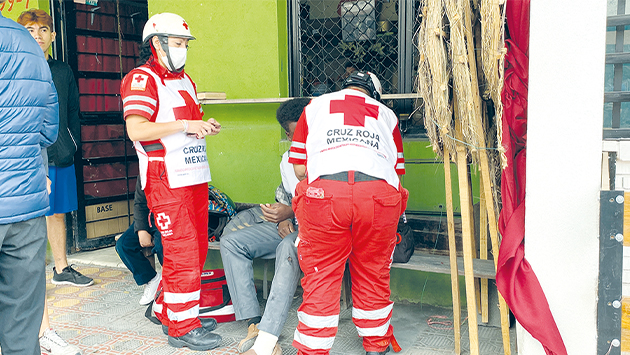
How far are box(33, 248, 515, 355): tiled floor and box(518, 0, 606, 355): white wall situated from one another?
42.7 inches

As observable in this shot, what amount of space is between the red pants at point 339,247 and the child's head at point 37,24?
9.18ft

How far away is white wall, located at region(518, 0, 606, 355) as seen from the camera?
2119 mm

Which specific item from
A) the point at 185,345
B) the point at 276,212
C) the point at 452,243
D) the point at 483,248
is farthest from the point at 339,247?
the point at 185,345

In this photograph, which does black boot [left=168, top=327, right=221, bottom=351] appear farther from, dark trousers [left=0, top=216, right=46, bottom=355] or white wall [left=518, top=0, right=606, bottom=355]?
white wall [left=518, top=0, right=606, bottom=355]

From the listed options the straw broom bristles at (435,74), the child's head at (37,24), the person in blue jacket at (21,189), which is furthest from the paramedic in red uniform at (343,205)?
the child's head at (37,24)

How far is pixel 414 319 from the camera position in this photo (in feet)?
12.2

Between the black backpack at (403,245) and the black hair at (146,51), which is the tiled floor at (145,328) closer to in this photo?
the black backpack at (403,245)

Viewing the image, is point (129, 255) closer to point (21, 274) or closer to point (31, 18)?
point (21, 274)

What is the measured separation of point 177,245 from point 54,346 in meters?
0.94

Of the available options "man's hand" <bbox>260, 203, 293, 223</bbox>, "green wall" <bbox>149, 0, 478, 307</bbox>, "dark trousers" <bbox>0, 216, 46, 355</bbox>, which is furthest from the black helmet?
"dark trousers" <bbox>0, 216, 46, 355</bbox>

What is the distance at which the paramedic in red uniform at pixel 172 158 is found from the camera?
3.12m

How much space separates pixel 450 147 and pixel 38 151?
205cm

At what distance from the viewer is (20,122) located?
2.31m

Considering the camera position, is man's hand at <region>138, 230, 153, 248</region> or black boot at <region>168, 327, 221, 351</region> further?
man's hand at <region>138, 230, 153, 248</region>
